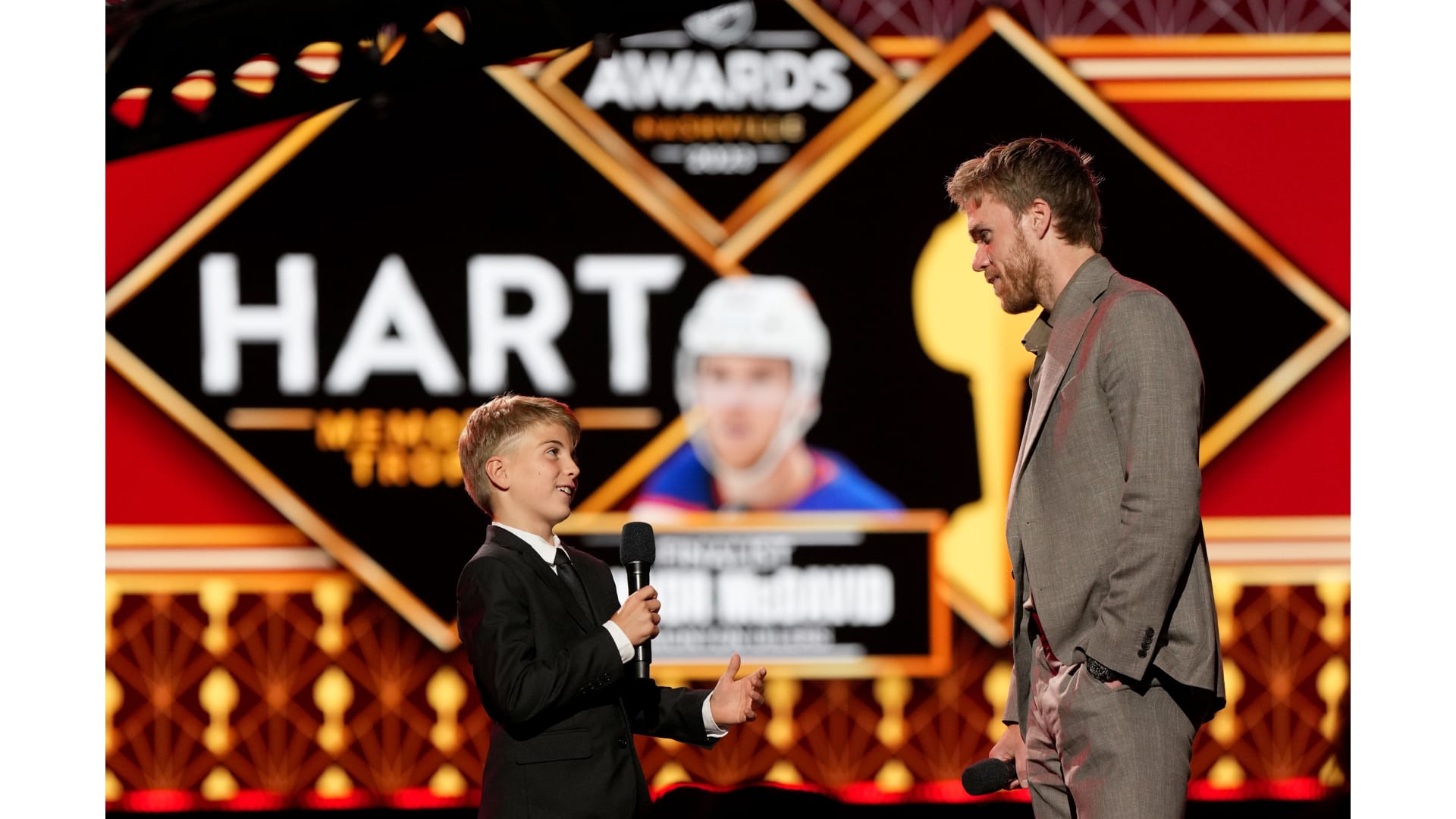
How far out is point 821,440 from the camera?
4.23 m

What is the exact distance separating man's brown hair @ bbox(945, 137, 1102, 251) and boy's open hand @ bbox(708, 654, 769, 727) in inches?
34.4

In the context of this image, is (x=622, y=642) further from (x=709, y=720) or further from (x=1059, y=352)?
(x=1059, y=352)

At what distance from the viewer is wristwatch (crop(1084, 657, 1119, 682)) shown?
1.85m

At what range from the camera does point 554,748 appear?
2027 mm

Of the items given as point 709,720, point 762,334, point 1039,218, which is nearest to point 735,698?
point 709,720

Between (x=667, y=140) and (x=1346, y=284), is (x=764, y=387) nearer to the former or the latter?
(x=667, y=140)

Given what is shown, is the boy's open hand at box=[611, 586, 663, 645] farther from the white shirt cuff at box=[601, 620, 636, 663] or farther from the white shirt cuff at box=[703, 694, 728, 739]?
the white shirt cuff at box=[703, 694, 728, 739]

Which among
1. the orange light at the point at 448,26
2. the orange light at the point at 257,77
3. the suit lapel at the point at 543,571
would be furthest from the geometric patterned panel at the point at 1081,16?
the suit lapel at the point at 543,571

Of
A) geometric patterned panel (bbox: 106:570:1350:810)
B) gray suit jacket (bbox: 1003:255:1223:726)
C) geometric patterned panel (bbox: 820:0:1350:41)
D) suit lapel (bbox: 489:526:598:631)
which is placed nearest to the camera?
gray suit jacket (bbox: 1003:255:1223:726)

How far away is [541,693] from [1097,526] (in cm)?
87

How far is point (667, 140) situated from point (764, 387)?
869 millimetres

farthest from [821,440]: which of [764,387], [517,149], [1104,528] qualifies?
[1104,528]

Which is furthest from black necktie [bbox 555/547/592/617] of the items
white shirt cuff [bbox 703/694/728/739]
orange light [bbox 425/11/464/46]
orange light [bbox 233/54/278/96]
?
orange light [bbox 233/54/278/96]

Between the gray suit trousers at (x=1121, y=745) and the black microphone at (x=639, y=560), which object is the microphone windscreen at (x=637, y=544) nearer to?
the black microphone at (x=639, y=560)
